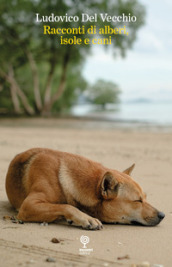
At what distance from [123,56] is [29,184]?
79.9ft

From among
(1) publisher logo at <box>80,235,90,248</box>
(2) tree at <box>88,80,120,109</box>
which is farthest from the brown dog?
(2) tree at <box>88,80,120,109</box>

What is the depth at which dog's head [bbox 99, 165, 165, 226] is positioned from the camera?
174 inches

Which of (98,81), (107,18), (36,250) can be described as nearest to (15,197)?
(36,250)

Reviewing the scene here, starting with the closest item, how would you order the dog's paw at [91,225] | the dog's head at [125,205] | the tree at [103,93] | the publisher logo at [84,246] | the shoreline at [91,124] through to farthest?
the publisher logo at [84,246] → the dog's paw at [91,225] → the dog's head at [125,205] → the shoreline at [91,124] → the tree at [103,93]

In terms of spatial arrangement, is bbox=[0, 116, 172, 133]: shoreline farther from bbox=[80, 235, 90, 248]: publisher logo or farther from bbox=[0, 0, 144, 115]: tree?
bbox=[80, 235, 90, 248]: publisher logo

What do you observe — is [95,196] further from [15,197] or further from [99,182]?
[15,197]

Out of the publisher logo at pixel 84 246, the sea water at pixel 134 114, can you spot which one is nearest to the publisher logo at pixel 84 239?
the publisher logo at pixel 84 246

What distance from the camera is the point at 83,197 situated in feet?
14.8

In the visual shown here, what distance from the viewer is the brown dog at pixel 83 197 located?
172 inches

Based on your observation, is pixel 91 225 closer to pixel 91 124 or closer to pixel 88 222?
pixel 88 222

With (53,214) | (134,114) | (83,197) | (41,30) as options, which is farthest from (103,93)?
(53,214)

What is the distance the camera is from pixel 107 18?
25172 mm

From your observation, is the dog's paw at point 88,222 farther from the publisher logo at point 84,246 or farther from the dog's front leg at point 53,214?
the publisher logo at point 84,246

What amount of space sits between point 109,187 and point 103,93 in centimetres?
7830
